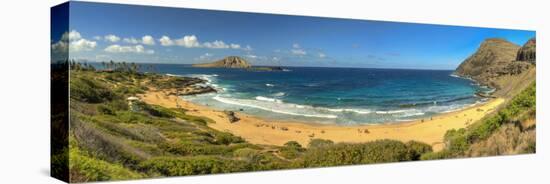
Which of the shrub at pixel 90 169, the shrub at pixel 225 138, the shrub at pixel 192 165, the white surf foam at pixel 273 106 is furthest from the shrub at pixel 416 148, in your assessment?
the shrub at pixel 90 169

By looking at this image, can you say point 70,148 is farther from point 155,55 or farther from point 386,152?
point 386,152

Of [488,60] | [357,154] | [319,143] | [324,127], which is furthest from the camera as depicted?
[488,60]

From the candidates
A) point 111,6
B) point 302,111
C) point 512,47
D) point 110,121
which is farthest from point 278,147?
point 512,47

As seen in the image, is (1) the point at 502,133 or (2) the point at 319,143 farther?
(1) the point at 502,133

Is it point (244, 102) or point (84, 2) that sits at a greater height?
point (84, 2)

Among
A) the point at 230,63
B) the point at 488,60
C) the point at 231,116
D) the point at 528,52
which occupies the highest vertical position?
the point at 528,52

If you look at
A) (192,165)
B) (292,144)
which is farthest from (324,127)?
(192,165)

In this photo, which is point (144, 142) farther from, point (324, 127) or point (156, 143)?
point (324, 127)

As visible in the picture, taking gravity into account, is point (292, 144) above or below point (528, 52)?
below

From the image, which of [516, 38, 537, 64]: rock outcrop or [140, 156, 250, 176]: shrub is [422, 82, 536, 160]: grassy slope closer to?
[516, 38, 537, 64]: rock outcrop
